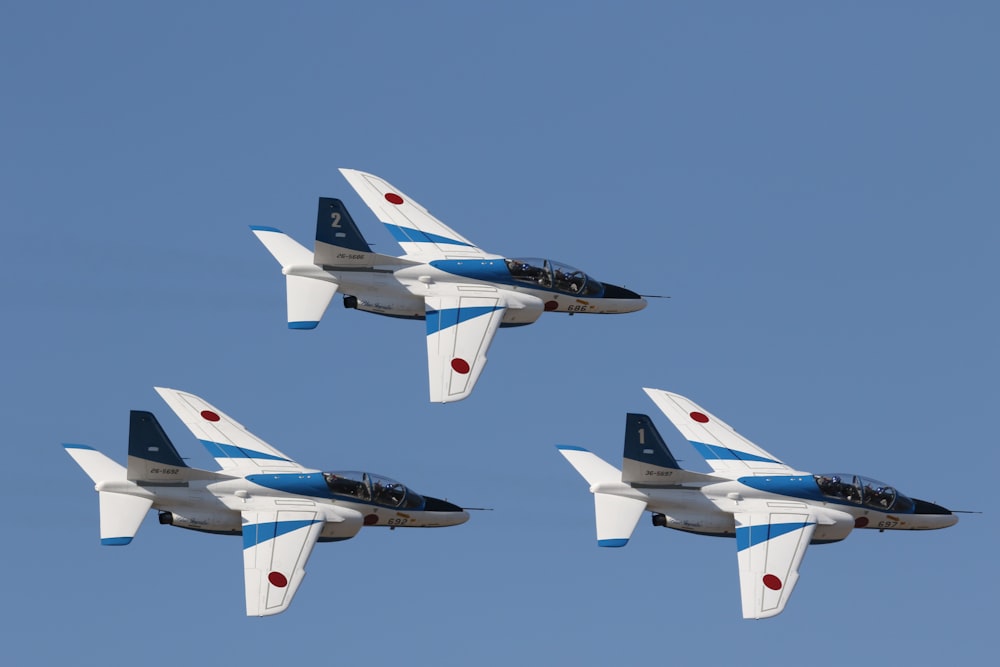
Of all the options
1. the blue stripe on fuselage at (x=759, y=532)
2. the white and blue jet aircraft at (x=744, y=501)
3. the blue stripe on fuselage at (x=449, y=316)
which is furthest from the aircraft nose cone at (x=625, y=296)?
the blue stripe on fuselage at (x=759, y=532)

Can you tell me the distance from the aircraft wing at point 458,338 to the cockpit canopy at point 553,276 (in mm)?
1627

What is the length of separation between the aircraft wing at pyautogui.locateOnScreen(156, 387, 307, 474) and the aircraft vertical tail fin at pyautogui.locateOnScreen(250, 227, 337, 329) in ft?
12.3

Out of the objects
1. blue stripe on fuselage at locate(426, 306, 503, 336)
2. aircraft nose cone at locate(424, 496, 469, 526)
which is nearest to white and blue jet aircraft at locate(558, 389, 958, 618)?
aircraft nose cone at locate(424, 496, 469, 526)

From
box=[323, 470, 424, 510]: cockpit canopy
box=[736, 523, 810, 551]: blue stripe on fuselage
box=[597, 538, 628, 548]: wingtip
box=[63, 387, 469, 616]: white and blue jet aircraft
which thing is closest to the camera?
box=[63, 387, 469, 616]: white and blue jet aircraft

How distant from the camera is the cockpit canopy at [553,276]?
8225 cm

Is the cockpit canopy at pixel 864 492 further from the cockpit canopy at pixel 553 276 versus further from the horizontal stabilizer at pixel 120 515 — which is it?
the horizontal stabilizer at pixel 120 515

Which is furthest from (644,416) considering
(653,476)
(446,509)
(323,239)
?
(323,239)

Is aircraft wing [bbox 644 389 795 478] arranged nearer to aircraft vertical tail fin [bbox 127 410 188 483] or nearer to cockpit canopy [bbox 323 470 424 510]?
cockpit canopy [bbox 323 470 424 510]

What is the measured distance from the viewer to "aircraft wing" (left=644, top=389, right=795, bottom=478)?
256 feet

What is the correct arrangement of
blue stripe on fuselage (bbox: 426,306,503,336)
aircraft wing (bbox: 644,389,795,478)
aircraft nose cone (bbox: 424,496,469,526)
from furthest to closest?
blue stripe on fuselage (bbox: 426,306,503,336) < aircraft wing (bbox: 644,389,795,478) < aircraft nose cone (bbox: 424,496,469,526)

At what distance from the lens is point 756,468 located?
78.0 meters

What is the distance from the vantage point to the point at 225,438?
251 feet

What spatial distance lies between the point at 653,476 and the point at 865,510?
7597 mm

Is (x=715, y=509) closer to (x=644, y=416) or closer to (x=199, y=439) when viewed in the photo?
(x=644, y=416)
